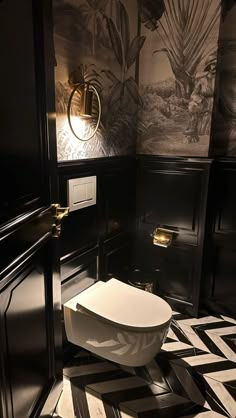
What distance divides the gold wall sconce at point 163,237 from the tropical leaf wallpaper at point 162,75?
1.98ft

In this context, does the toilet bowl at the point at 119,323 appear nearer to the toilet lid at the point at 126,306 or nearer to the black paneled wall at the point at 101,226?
the toilet lid at the point at 126,306

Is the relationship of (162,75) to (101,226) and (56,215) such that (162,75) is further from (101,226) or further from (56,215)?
(56,215)

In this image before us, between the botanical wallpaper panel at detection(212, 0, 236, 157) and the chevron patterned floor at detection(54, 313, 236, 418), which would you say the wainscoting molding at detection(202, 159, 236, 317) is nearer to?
the botanical wallpaper panel at detection(212, 0, 236, 157)

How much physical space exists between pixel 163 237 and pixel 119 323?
0.99 metres

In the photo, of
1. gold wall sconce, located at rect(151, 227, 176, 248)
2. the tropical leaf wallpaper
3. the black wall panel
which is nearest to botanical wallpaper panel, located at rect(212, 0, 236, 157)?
the tropical leaf wallpaper

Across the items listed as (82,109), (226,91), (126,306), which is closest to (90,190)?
(82,109)

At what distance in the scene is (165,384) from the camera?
179cm

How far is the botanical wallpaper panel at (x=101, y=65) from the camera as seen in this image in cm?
154

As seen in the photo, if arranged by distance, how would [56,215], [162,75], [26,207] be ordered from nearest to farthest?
[26,207] < [56,215] < [162,75]

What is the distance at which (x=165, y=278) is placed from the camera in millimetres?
2486

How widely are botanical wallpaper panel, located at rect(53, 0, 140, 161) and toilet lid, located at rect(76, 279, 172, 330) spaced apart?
81cm

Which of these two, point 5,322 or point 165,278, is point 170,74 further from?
point 5,322

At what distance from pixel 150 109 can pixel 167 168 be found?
1.55 feet

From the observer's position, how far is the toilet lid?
153 centimetres
